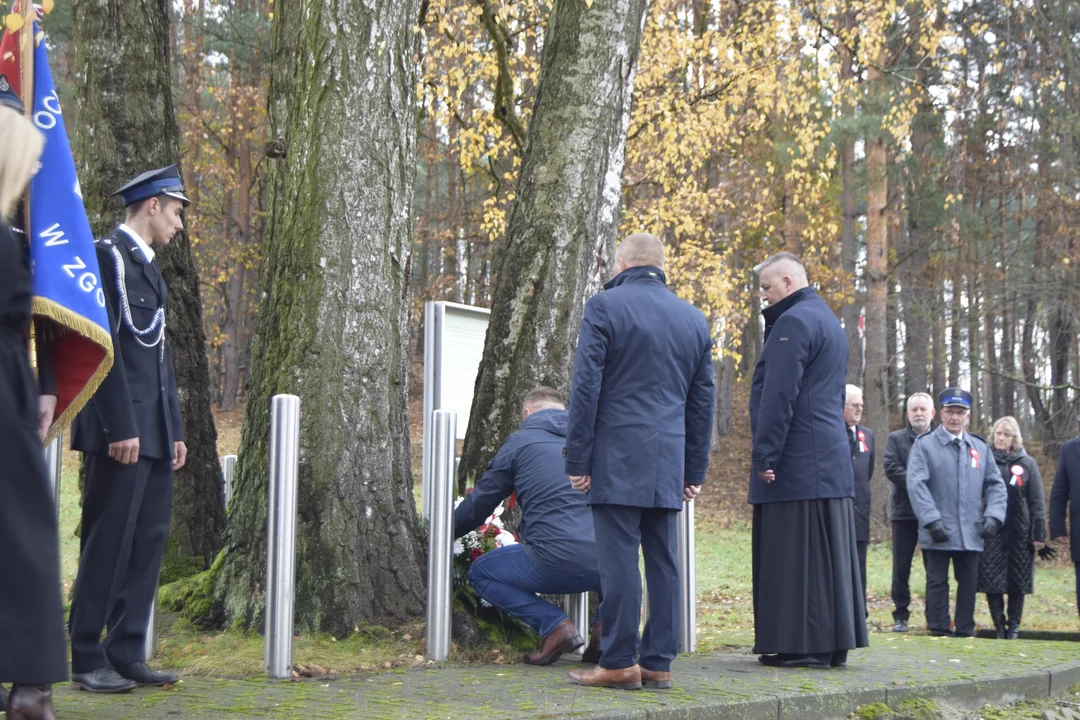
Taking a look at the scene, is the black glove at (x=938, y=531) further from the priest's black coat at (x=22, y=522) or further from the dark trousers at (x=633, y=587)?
the priest's black coat at (x=22, y=522)

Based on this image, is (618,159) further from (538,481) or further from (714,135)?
(714,135)

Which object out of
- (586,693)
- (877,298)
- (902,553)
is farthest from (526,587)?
(877,298)

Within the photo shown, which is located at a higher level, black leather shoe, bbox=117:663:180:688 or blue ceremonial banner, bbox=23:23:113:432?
blue ceremonial banner, bbox=23:23:113:432

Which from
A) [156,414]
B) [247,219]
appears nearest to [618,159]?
[156,414]

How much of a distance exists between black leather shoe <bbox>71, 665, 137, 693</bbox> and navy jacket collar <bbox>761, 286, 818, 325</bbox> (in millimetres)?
4130

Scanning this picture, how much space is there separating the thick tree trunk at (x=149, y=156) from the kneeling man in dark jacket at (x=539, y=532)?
2272 millimetres

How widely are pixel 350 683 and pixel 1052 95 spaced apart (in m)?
21.7

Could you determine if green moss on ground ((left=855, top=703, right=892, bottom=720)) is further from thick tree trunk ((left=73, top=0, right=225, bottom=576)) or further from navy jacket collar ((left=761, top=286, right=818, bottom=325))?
thick tree trunk ((left=73, top=0, right=225, bottom=576))

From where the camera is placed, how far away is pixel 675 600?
21.0 ft

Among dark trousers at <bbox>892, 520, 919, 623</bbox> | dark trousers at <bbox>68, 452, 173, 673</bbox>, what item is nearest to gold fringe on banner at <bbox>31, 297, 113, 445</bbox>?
dark trousers at <bbox>68, 452, 173, 673</bbox>

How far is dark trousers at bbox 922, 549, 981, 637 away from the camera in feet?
35.2

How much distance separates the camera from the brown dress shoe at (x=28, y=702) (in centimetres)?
414

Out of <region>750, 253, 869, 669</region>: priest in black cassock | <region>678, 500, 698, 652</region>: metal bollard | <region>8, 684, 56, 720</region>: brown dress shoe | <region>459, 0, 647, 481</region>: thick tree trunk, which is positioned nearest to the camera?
<region>8, 684, 56, 720</region>: brown dress shoe

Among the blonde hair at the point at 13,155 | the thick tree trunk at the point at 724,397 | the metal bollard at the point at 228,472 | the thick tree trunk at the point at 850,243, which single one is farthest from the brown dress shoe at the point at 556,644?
the thick tree trunk at the point at 724,397
